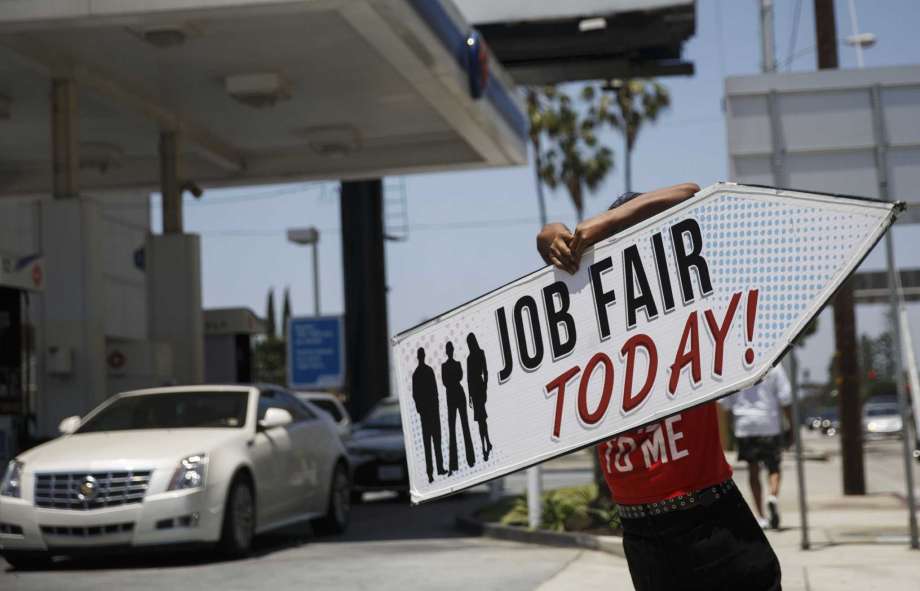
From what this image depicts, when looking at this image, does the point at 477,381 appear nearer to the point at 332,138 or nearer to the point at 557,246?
the point at 557,246

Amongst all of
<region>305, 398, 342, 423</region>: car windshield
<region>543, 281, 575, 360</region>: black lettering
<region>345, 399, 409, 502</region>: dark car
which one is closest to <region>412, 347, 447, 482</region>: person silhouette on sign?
<region>543, 281, 575, 360</region>: black lettering

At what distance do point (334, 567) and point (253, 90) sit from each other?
31.6 ft

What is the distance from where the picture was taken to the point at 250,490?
12.0 meters

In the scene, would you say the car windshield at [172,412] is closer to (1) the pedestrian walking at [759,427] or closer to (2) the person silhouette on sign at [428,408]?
(1) the pedestrian walking at [759,427]

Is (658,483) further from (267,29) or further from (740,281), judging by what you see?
(267,29)

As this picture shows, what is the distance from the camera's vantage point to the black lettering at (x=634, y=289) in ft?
11.9

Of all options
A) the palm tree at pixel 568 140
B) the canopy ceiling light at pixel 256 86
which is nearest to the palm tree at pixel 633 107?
the palm tree at pixel 568 140

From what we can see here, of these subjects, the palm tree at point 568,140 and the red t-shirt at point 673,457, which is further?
the palm tree at point 568,140

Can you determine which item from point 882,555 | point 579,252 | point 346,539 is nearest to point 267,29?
point 346,539

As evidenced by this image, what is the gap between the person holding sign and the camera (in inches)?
145

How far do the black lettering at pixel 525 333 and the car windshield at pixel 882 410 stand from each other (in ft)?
159

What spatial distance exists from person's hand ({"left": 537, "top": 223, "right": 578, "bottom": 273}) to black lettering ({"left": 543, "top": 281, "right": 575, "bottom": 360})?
0.22ft

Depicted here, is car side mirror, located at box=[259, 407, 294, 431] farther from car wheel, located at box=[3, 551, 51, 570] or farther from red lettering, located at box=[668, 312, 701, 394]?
red lettering, located at box=[668, 312, 701, 394]

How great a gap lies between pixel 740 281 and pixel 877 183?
8.08 meters
